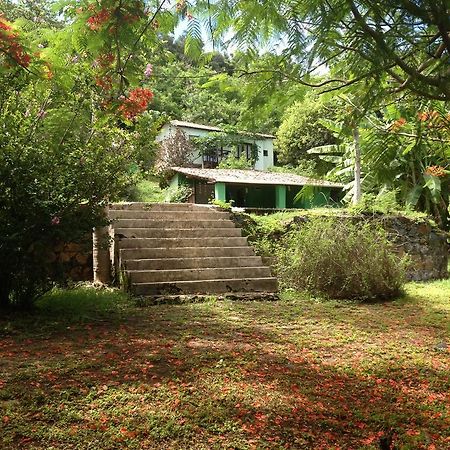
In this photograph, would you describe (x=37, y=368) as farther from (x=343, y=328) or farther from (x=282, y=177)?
(x=282, y=177)

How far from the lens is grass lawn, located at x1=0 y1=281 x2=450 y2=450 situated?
2234 mm

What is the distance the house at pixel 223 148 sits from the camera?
83.1 ft

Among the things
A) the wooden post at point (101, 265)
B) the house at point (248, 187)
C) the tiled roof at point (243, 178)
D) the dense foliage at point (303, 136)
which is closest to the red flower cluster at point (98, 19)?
the wooden post at point (101, 265)

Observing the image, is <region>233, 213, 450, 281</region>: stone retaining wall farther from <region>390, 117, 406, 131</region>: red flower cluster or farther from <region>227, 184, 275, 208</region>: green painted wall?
<region>227, 184, 275, 208</region>: green painted wall

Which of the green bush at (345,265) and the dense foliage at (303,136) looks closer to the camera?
the green bush at (345,265)

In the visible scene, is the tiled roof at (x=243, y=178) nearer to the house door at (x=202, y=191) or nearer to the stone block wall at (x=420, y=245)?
the house door at (x=202, y=191)

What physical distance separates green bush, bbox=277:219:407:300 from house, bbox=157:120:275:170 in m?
18.0

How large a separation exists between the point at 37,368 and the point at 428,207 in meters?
14.6

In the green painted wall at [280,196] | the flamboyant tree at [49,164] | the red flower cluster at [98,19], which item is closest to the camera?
the red flower cluster at [98,19]

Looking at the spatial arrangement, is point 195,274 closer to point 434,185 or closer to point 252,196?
point 434,185

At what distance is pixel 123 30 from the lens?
8.19 feet

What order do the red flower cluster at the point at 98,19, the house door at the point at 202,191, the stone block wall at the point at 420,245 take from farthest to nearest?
the house door at the point at 202,191, the stone block wall at the point at 420,245, the red flower cluster at the point at 98,19

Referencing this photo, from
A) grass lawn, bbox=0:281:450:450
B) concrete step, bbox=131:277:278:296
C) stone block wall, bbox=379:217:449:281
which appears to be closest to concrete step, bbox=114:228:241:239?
concrete step, bbox=131:277:278:296

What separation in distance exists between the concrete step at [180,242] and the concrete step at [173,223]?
1.55ft
